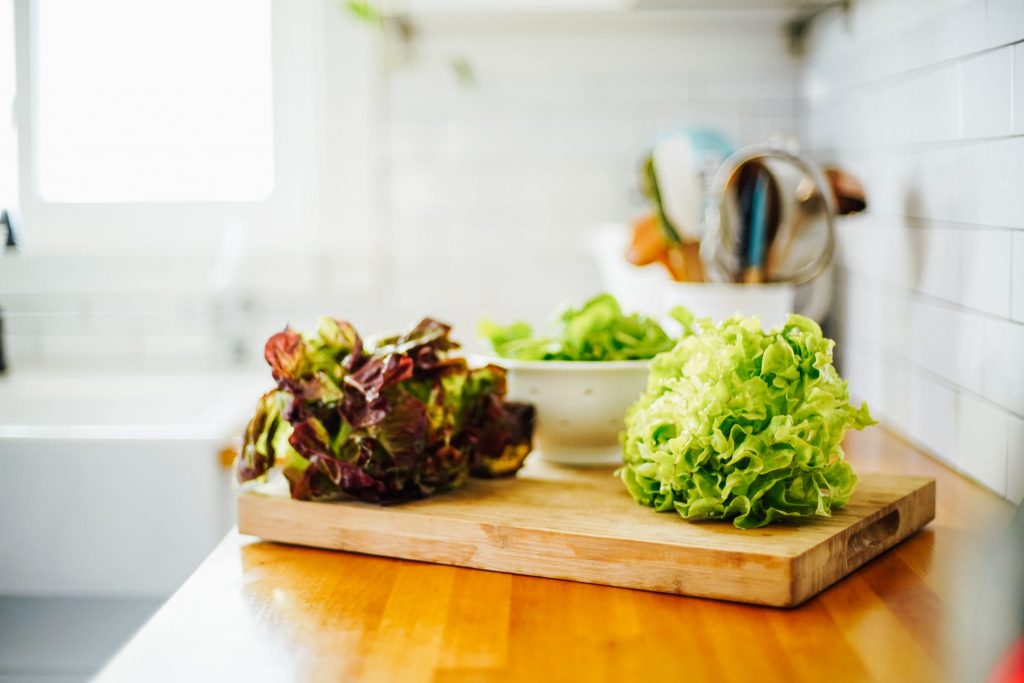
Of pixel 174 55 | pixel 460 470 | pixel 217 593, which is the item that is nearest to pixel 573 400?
pixel 460 470

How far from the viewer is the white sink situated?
1.90 metres

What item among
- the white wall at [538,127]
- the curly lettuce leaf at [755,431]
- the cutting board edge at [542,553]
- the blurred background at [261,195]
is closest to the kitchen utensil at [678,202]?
the blurred background at [261,195]

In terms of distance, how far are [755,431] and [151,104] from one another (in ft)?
6.79

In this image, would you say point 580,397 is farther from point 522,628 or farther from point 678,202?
point 678,202

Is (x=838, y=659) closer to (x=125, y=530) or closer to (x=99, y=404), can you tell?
(x=125, y=530)

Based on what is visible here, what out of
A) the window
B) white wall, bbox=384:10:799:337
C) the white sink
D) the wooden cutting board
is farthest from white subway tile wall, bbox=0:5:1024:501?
the wooden cutting board

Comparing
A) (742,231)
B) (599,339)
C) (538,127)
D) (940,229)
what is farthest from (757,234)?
(538,127)

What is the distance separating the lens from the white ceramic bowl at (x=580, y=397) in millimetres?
1149

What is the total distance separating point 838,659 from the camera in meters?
0.69

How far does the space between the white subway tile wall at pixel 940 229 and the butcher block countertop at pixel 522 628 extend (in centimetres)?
23

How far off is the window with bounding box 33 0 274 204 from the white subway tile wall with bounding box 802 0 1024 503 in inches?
54.6

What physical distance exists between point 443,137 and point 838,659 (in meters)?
1.77

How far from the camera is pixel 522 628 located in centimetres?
76

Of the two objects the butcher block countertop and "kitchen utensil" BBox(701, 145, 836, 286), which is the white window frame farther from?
the butcher block countertop
